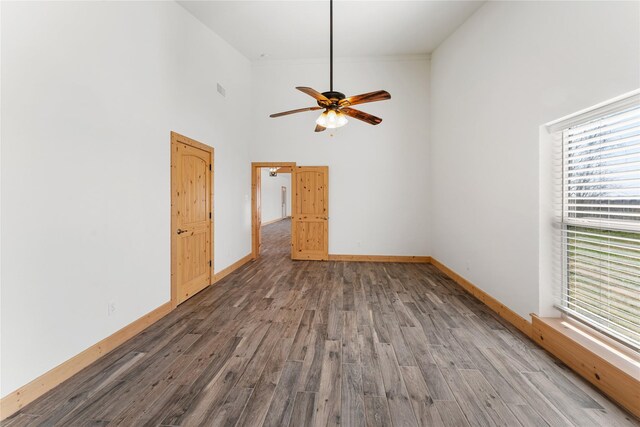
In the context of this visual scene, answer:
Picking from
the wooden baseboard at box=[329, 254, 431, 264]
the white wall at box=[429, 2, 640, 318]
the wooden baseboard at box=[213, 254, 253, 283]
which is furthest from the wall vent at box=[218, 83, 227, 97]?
the white wall at box=[429, 2, 640, 318]

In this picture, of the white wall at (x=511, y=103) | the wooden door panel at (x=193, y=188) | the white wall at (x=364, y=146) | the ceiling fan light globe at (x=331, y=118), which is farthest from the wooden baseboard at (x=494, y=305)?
the wooden door panel at (x=193, y=188)

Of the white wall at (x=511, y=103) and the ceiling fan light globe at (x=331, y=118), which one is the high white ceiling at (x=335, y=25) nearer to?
the white wall at (x=511, y=103)

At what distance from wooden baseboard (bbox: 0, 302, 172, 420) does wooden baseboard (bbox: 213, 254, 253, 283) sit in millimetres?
1534

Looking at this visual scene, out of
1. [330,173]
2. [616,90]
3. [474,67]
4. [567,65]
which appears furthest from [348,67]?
[616,90]

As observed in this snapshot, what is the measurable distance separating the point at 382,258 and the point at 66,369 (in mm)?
5193

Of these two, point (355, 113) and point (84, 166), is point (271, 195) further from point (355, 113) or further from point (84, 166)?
point (84, 166)

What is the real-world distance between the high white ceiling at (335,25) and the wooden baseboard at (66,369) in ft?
13.8

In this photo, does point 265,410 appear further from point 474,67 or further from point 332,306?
point 474,67

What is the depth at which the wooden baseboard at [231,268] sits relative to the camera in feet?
15.2

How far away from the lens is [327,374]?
7.07ft

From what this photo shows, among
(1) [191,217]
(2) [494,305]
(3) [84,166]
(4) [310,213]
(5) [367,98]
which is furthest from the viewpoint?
(4) [310,213]

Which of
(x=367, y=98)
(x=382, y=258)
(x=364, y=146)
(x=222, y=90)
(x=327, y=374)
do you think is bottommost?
(x=327, y=374)

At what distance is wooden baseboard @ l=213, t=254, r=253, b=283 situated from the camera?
462 cm

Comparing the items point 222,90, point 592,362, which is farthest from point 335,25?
point 592,362
